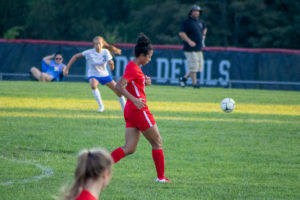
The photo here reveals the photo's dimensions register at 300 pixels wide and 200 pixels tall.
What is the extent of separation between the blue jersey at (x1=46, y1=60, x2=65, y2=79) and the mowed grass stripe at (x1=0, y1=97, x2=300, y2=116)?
925 cm

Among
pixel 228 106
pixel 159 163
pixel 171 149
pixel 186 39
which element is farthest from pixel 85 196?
pixel 186 39

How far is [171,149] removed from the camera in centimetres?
899

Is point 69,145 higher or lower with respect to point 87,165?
lower

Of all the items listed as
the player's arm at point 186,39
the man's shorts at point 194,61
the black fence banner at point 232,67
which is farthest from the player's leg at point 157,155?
the black fence banner at point 232,67

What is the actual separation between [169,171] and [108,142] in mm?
2199

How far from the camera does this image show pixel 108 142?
934 centimetres

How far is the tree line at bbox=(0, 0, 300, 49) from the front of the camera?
159ft

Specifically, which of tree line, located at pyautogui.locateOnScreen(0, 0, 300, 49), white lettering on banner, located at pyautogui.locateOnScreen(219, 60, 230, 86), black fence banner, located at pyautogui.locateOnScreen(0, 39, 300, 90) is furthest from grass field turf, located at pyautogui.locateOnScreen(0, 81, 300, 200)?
tree line, located at pyautogui.locateOnScreen(0, 0, 300, 49)

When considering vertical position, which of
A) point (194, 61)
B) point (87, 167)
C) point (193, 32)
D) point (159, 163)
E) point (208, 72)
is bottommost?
point (159, 163)

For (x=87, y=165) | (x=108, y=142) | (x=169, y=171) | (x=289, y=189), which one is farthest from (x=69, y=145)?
(x=87, y=165)

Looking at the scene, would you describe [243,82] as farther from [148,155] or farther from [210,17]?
[210,17]

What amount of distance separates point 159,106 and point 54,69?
11642 millimetres

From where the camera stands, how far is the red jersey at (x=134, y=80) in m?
6.63

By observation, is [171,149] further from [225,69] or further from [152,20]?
[152,20]
